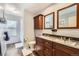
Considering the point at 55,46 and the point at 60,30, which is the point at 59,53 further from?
the point at 60,30

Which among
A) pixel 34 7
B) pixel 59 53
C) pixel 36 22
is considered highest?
pixel 34 7

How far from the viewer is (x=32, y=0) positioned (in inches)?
72.1

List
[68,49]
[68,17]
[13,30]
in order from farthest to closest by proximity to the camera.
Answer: [13,30], [68,17], [68,49]

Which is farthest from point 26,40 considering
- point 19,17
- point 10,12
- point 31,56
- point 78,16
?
point 78,16

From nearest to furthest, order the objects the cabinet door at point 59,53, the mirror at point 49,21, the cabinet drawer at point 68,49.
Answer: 1. the cabinet drawer at point 68,49
2. the cabinet door at point 59,53
3. the mirror at point 49,21

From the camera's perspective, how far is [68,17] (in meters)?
1.73

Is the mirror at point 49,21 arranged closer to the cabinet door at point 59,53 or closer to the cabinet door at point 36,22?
the cabinet door at point 36,22

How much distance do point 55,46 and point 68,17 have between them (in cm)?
47

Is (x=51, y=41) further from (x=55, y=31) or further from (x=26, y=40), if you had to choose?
(x=26, y=40)

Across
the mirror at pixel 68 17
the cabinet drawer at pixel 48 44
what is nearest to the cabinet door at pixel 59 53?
the cabinet drawer at pixel 48 44

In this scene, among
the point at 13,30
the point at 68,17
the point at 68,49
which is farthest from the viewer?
the point at 13,30

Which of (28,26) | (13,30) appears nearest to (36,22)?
(28,26)

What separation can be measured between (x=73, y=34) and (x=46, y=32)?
0.41 meters

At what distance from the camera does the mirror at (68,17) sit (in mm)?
1682
